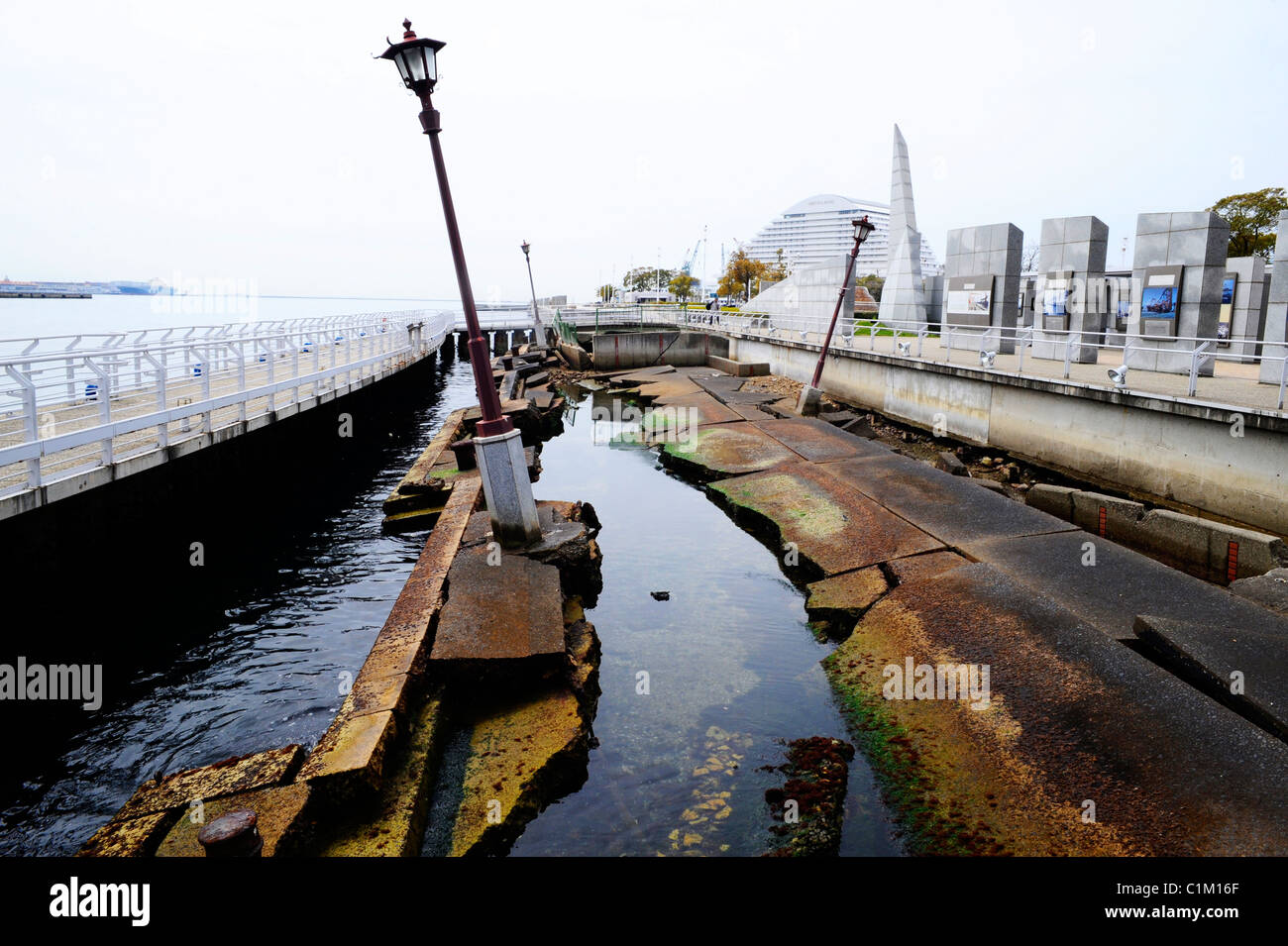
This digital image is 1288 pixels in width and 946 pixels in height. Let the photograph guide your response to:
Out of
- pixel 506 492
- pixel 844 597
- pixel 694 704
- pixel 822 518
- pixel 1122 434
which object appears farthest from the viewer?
pixel 1122 434

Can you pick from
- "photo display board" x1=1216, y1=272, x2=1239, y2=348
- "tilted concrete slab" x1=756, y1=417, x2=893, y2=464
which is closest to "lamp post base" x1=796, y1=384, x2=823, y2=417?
"tilted concrete slab" x1=756, y1=417, x2=893, y2=464

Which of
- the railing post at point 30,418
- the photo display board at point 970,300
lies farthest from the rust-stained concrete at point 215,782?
the photo display board at point 970,300

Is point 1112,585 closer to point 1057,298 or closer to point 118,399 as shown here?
point 1057,298

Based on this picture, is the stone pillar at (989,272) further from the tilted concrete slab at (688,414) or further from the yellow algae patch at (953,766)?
the yellow algae patch at (953,766)

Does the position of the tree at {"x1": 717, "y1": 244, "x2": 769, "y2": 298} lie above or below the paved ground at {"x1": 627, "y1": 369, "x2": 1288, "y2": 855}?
above

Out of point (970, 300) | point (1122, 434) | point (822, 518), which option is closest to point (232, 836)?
point (822, 518)

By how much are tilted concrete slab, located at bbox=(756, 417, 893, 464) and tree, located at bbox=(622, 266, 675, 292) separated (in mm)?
129520

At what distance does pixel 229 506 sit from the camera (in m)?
12.0

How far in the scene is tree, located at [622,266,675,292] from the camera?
147 m

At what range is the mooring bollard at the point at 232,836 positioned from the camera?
3543 millimetres

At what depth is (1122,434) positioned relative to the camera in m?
12.5

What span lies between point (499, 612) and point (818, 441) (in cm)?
1004

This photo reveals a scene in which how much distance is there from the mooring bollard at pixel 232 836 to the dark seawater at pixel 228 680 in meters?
2.11

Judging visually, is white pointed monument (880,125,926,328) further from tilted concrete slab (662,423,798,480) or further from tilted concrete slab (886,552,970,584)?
tilted concrete slab (886,552,970,584)
